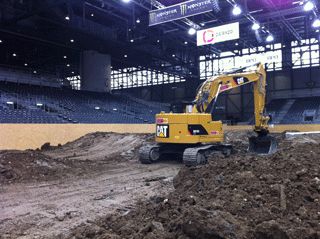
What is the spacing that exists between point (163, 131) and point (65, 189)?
17.0 feet

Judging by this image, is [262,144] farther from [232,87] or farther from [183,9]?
[183,9]

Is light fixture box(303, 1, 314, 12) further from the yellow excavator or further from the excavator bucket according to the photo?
the excavator bucket

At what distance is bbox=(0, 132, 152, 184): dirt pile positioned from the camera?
11523 mm

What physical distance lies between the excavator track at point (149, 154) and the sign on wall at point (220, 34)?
9.06 metres

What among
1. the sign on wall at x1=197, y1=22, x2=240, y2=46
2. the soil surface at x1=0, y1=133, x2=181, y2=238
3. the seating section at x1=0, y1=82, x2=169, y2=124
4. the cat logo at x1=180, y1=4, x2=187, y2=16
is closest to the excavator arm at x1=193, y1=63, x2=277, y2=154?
the soil surface at x1=0, y1=133, x2=181, y2=238

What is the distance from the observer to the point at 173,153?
14.7 metres

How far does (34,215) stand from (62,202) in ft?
3.83

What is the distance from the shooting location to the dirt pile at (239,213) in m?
4.18

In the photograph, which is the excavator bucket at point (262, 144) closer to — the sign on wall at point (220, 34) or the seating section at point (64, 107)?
the sign on wall at point (220, 34)

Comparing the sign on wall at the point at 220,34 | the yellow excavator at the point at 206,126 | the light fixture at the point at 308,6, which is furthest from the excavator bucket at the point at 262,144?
the light fixture at the point at 308,6

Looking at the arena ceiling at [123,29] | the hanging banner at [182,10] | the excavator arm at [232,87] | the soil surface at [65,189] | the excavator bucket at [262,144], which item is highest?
the arena ceiling at [123,29]

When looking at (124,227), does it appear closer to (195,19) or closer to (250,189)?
(250,189)

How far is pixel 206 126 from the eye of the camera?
1377 centimetres

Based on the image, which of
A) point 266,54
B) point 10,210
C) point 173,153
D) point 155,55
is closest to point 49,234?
point 10,210
